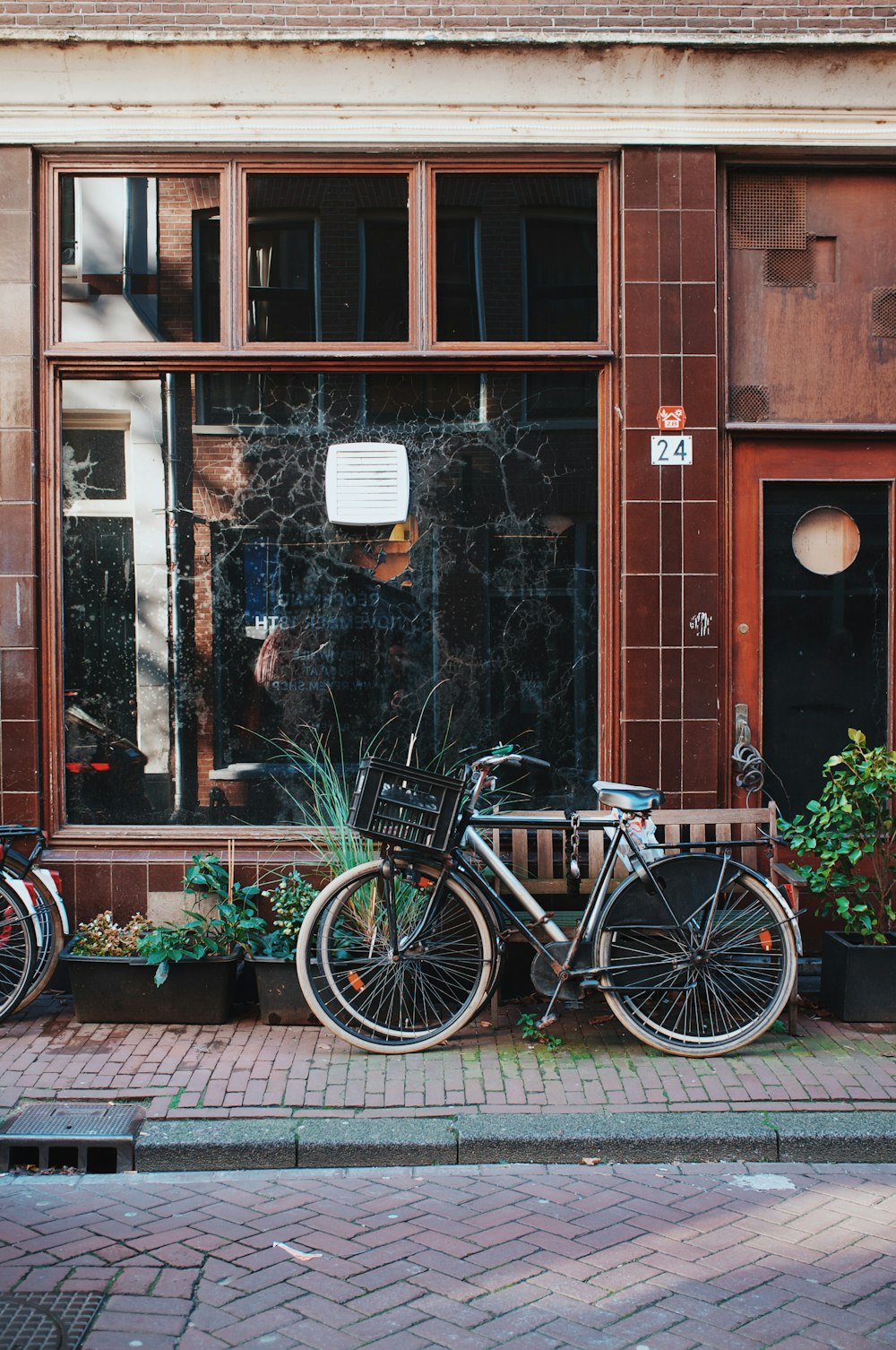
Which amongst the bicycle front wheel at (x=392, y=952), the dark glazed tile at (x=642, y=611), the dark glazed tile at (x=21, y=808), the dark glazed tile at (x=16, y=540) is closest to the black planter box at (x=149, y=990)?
the bicycle front wheel at (x=392, y=952)

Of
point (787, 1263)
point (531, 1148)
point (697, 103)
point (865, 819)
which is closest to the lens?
point (787, 1263)

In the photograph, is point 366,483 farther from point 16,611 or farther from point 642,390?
point 16,611

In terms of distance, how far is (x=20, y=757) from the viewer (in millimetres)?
6570

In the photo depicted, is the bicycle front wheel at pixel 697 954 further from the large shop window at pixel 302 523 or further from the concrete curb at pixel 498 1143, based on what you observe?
the large shop window at pixel 302 523

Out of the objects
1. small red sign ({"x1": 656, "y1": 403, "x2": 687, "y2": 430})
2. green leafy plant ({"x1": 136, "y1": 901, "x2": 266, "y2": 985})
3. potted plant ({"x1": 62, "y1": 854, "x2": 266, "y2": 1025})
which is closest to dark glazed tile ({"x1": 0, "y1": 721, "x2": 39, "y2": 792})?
potted plant ({"x1": 62, "y1": 854, "x2": 266, "y2": 1025})

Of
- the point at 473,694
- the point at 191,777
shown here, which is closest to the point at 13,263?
the point at 191,777

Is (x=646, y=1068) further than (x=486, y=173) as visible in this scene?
No

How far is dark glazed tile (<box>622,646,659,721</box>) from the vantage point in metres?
6.56

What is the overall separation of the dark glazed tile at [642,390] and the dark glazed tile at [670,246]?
1.54ft

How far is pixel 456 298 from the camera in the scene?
6633 mm

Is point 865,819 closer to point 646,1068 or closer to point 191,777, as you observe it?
point 646,1068

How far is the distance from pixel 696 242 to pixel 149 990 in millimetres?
4809

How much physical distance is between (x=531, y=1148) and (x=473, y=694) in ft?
8.86

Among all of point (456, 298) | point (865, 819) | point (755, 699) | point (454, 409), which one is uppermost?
point (456, 298)
